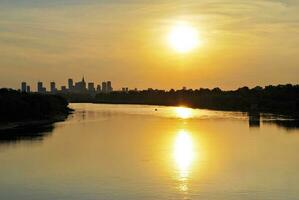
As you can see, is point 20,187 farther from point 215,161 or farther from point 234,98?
point 234,98

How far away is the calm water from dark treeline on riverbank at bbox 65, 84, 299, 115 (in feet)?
91.3

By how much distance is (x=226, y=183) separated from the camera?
1620 centimetres

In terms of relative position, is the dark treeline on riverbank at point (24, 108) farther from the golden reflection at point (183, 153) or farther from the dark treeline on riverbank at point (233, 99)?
the dark treeline on riverbank at point (233, 99)

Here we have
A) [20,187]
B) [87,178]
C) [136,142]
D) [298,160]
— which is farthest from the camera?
[136,142]

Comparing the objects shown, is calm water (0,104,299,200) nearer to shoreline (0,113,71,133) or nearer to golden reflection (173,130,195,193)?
golden reflection (173,130,195,193)

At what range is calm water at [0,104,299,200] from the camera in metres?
15.0

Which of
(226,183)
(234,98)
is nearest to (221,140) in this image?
(226,183)

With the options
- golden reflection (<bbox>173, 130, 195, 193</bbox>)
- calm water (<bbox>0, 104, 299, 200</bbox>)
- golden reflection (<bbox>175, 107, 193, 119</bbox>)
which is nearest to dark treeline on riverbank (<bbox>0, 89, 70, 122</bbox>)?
calm water (<bbox>0, 104, 299, 200</bbox>)

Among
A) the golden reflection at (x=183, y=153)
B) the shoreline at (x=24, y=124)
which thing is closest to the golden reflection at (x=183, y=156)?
the golden reflection at (x=183, y=153)

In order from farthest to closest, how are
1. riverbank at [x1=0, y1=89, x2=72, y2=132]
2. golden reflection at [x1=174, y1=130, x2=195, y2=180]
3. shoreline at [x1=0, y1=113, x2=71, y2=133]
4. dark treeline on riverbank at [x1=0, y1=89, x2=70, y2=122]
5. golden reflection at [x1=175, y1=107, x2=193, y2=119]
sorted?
golden reflection at [x1=175, y1=107, x2=193, y2=119], dark treeline on riverbank at [x1=0, y1=89, x2=70, y2=122], riverbank at [x1=0, y1=89, x2=72, y2=132], shoreline at [x1=0, y1=113, x2=71, y2=133], golden reflection at [x1=174, y1=130, x2=195, y2=180]

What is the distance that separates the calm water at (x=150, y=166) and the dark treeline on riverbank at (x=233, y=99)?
91.3 ft

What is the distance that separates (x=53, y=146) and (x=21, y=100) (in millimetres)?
16967

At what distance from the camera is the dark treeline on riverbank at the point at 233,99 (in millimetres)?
59969

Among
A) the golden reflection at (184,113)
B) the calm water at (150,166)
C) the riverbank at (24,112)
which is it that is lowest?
the calm water at (150,166)
